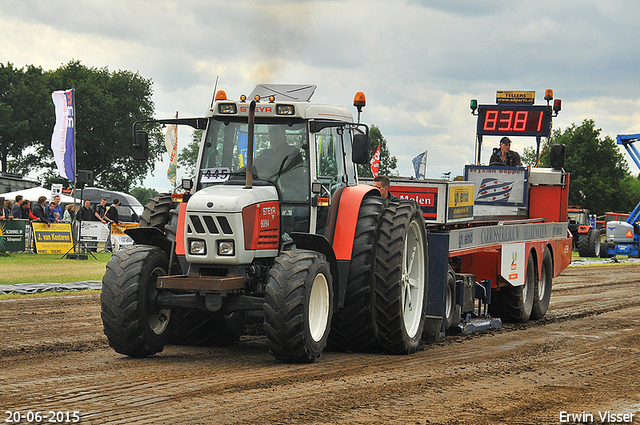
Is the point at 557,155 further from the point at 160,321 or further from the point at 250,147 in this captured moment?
the point at 160,321

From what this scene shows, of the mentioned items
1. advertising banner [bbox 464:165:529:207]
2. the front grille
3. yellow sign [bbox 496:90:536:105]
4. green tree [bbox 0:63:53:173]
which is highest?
green tree [bbox 0:63:53:173]

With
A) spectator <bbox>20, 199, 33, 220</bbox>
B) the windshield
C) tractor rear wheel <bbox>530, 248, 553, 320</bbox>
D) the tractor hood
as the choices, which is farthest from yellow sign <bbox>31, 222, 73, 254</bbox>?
the tractor hood

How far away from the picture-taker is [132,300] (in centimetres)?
756

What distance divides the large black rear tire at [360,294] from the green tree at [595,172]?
59330 millimetres

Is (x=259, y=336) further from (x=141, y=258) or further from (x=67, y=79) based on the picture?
(x=67, y=79)

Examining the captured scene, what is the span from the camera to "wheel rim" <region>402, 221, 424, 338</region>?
29.9 ft

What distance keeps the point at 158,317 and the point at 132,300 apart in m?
0.61

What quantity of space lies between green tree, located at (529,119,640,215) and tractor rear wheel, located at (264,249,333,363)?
60.5 m

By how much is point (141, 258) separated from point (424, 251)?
333 centimetres

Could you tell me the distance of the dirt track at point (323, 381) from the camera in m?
5.61

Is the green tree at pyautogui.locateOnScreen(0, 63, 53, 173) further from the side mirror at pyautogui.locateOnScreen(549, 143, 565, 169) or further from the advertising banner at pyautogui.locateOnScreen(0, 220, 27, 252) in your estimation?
the side mirror at pyautogui.locateOnScreen(549, 143, 565, 169)

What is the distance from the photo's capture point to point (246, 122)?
8539mm

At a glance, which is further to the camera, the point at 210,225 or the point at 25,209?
the point at 25,209

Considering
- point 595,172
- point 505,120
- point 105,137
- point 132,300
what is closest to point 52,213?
point 505,120
